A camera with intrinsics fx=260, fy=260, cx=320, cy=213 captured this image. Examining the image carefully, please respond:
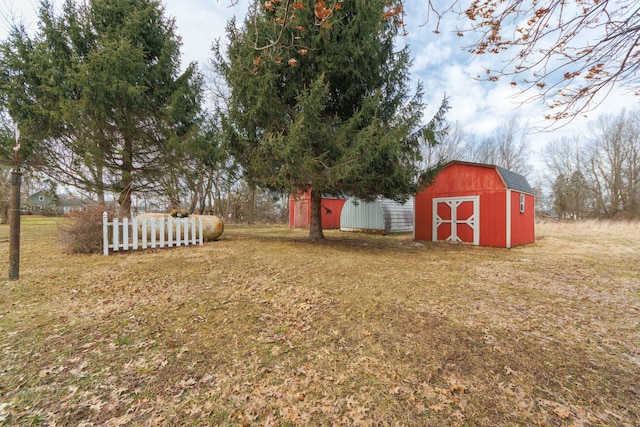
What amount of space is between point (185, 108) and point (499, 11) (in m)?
10.1

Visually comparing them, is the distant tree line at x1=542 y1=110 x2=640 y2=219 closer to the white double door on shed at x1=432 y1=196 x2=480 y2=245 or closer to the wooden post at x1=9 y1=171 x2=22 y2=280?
the white double door on shed at x1=432 y1=196 x2=480 y2=245

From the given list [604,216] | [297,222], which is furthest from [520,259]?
[604,216]

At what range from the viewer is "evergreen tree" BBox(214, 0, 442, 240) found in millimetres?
6891

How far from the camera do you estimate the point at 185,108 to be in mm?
9891

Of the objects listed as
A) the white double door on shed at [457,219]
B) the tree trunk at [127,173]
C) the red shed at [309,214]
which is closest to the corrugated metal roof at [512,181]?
the white double door on shed at [457,219]

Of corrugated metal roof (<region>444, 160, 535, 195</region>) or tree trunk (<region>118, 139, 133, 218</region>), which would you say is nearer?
tree trunk (<region>118, 139, 133, 218</region>)

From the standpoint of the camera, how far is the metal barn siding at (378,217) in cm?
1527

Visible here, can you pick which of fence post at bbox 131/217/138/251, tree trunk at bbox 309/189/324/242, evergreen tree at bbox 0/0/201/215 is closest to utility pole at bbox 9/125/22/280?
fence post at bbox 131/217/138/251

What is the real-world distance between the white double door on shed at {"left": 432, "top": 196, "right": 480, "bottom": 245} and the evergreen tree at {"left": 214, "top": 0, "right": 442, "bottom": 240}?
3.39m

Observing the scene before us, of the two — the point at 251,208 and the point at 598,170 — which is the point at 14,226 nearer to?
the point at 251,208

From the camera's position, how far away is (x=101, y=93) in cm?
802

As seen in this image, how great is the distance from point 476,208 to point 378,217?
578 centimetres

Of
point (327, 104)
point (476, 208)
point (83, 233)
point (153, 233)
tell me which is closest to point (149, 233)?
point (153, 233)

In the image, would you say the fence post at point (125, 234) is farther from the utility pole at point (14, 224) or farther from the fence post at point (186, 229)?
the utility pole at point (14, 224)
